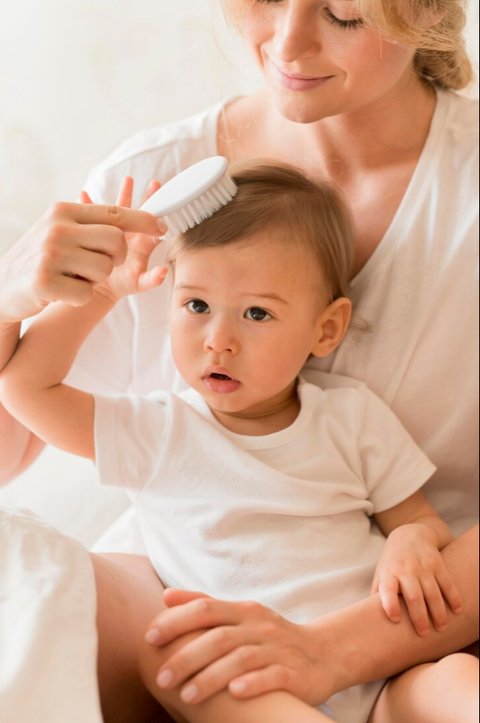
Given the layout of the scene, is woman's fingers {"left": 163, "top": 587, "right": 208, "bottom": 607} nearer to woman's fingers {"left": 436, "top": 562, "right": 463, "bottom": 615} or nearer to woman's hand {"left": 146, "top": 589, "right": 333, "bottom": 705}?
woman's hand {"left": 146, "top": 589, "right": 333, "bottom": 705}

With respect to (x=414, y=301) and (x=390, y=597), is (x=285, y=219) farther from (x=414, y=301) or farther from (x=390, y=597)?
(x=390, y=597)

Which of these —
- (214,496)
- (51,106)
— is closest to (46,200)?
(51,106)

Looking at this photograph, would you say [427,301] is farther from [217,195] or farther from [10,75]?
[10,75]

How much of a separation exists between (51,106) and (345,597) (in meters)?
0.72

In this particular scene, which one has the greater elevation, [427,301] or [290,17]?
[290,17]

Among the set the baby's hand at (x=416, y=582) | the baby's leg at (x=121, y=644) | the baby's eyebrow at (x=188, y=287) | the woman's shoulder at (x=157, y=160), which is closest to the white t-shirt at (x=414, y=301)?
the woman's shoulder at (x=157, y=160)

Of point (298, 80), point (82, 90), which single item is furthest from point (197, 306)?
point (82, 90)

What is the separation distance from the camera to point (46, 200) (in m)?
1.37

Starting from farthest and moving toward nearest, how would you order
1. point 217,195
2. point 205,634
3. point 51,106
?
point 51,106 → point 217,195 → point 205,634

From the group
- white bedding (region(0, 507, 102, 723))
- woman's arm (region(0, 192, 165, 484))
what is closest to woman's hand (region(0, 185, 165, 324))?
woman's arm (region(0, 192, 165, 484))

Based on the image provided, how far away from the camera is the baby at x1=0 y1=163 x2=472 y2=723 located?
1.09m

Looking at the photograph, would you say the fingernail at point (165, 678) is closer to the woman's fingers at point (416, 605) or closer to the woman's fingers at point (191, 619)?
the woman's fingers at point (191, 619)

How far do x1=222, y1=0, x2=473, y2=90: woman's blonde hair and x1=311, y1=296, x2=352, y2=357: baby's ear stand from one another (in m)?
0.29

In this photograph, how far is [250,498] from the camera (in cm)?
112
